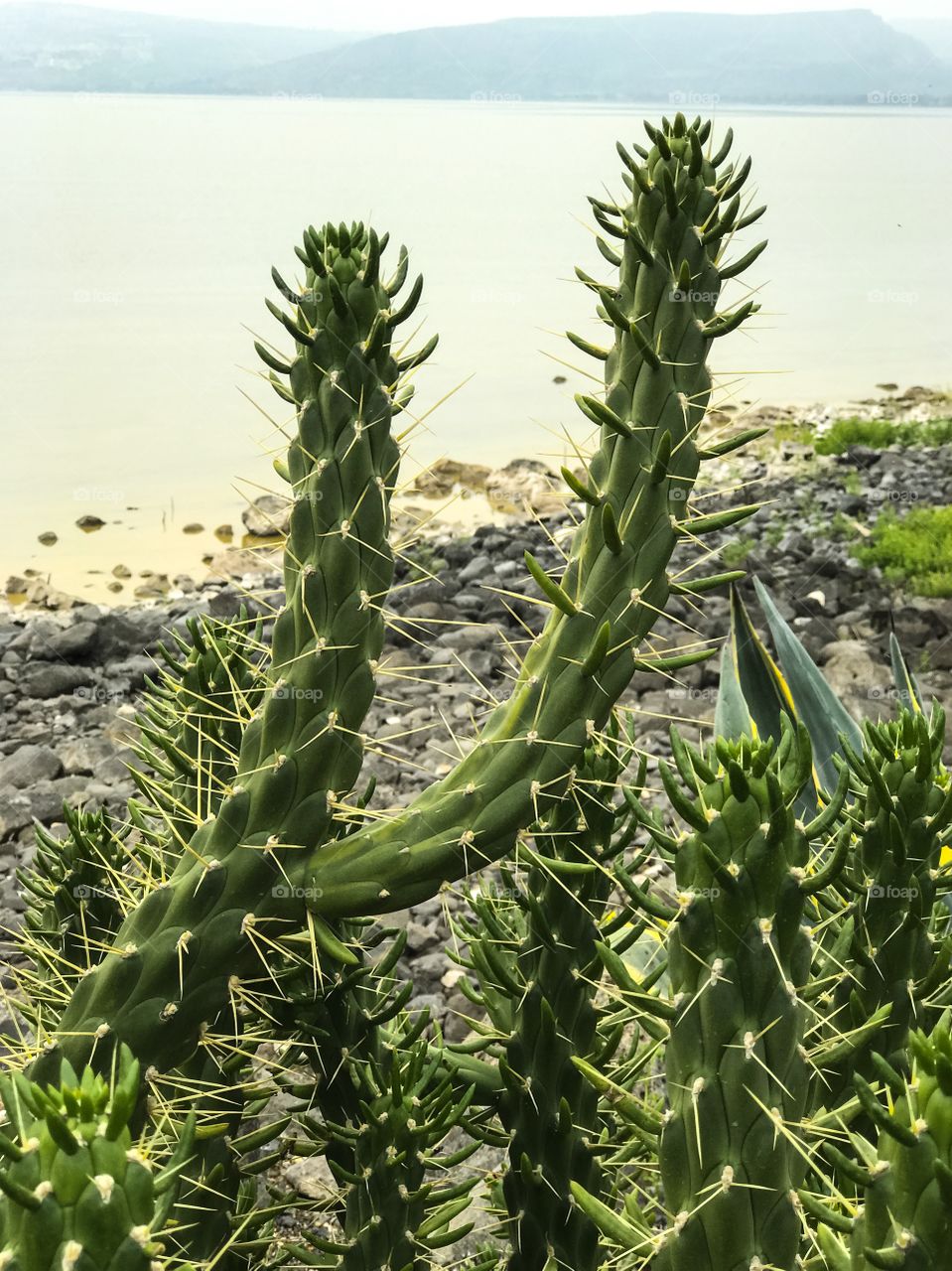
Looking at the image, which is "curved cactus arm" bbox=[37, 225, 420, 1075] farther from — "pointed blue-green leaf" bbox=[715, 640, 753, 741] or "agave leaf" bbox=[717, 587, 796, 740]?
"agave leaf" bbox=[717, 587, 796, 740]

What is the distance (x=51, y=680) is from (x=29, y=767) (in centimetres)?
69

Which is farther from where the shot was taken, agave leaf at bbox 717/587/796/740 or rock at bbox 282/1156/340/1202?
agave leaf at bbox 717/587/796/740

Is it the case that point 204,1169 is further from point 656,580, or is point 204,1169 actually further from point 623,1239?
point 656,580

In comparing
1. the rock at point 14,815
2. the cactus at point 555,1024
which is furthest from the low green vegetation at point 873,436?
the cactus at point 555,1024

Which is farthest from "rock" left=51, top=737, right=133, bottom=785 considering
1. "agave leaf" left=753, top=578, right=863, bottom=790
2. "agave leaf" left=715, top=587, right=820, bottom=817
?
"agave leaf" left=753, top=578, right=863, bottom=790

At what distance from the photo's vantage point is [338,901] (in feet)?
4.38

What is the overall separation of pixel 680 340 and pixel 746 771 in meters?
0.51

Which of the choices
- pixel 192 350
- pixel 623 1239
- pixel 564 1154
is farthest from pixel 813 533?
pixel 623 1239

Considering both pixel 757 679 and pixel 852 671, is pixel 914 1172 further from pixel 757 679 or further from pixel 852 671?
pixel 852 671

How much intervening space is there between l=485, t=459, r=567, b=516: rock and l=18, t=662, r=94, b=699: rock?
2564mm

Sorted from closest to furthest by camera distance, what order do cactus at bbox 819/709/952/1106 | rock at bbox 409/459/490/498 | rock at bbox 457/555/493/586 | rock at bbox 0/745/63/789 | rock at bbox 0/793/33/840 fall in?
cactus at bbox 819/709/952/1106
rock at bbox 0/793/33/840
rock at bbox 0/745/63/789
rock at bbox 457/555/493/586
rock at bbox 409/459/490/498

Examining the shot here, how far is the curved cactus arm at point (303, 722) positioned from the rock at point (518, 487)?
4960 millimetres

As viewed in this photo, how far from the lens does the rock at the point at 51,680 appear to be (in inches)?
177

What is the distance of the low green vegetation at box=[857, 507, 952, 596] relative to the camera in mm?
5316
